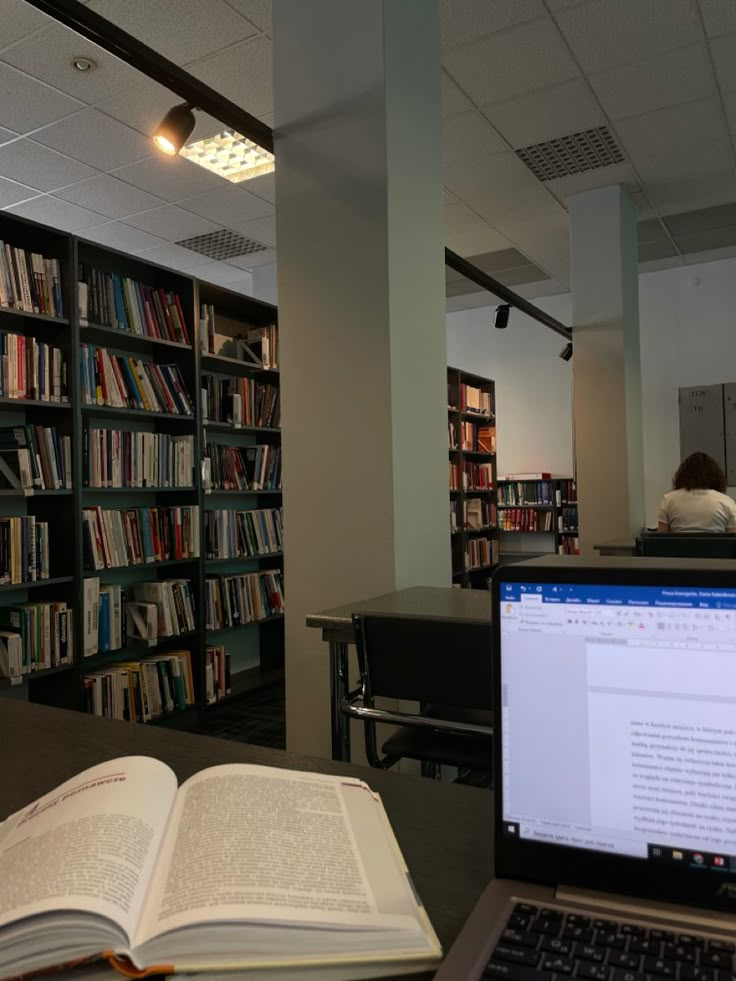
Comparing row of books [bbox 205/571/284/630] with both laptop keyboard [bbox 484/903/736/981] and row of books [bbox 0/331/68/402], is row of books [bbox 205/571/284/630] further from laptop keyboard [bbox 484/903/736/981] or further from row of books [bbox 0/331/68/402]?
laptop keyboard [bbox 484/903/736/981]

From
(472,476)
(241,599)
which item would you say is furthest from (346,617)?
(472,476)

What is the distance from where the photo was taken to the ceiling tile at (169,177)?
14.5 ft

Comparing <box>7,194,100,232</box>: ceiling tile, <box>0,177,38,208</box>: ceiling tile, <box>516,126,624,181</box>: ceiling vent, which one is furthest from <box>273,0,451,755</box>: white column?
<box>7,194,100,232</box>: ceiling tile

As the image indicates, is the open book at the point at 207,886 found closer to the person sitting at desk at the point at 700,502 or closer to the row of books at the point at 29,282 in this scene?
the row of books at the point at 29,282

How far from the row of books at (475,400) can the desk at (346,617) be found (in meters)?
4.39

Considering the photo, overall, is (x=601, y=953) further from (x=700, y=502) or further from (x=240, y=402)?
(x=700, y=502)

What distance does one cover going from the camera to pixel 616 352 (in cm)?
485

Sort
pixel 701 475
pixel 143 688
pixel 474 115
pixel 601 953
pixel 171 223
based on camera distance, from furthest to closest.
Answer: pixel 171 223 → pixel 701 475 → pixel 474 115 → pixel 143 688 → pixel 601 953

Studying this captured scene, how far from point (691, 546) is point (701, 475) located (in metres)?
1.07

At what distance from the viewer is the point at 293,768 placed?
2.87 feet

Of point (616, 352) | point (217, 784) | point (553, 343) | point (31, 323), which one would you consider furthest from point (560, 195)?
point (217, 784)

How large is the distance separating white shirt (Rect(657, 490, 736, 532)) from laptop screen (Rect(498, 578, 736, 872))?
159 inches

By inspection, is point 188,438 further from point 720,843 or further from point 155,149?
point 720,843

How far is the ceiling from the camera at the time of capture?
3.13 meters
